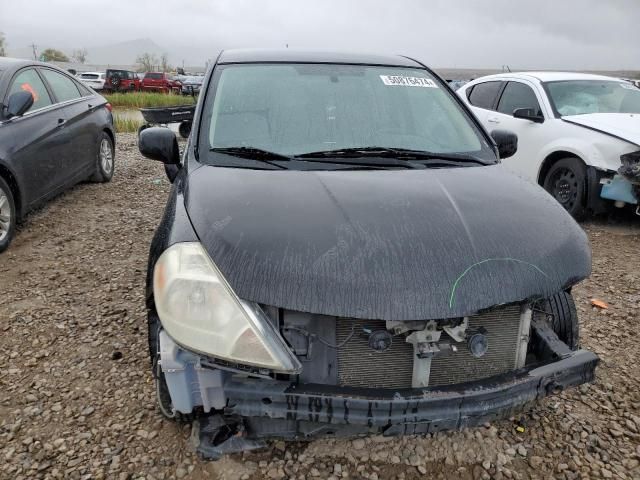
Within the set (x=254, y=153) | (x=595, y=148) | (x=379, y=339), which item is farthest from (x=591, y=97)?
(x=379, y=339)

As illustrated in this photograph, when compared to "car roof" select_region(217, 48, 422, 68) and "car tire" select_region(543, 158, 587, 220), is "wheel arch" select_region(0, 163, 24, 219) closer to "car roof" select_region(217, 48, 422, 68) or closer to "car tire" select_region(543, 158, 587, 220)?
"car roof" select_region(217, 48, 422, 68)

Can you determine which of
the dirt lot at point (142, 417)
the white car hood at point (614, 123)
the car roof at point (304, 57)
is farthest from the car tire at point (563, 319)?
the white car hood at point (614, 123)

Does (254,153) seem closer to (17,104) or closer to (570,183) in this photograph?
(17,104)

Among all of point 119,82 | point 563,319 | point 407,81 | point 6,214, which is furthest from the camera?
point 119,82

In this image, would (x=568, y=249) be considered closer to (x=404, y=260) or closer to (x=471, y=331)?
(x=471, y=331)

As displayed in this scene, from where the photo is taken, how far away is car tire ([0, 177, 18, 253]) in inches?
157

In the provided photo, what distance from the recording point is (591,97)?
19.0ft

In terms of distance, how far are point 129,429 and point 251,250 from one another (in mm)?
1135

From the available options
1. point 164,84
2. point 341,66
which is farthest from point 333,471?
point 164,84

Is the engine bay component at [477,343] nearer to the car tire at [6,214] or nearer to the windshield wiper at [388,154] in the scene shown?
the windshield wiper at [388,154]

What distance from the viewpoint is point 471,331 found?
1788mm

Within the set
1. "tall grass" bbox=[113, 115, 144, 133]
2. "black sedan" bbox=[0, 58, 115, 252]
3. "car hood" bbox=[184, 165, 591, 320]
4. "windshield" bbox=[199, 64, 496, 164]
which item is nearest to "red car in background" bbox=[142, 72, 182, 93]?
"tall grass" bbox=[113, 115, 144, 133]

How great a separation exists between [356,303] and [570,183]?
449cm

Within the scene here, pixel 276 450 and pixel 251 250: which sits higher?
pixel 251 250
